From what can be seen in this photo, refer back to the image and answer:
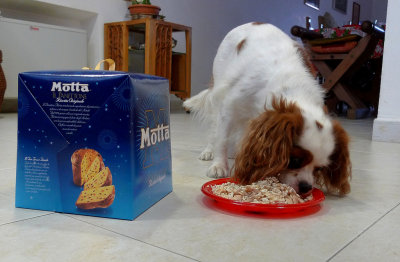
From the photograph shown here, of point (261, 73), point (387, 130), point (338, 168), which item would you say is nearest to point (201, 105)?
point (261, 73)

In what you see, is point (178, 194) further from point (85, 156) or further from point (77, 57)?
point (77, 57)

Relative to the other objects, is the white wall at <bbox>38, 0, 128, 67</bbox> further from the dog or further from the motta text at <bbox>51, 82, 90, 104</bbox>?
the motta text at <bbox>51, 82, 90, 104</bbox>

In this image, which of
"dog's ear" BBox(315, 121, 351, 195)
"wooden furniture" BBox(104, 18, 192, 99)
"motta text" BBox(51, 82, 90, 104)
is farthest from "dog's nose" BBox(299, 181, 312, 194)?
"wooden furniture" BBox(104, 18, 192, 99)

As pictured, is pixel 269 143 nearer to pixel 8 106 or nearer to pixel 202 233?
pixel 202 233

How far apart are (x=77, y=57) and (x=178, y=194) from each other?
3696 millimetres

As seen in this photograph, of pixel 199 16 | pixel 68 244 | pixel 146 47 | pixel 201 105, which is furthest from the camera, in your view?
pixel 199 16

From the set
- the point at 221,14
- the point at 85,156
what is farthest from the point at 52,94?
the point at 221,14

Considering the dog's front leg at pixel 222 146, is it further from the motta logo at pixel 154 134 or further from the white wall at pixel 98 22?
the white wall at pixel 98 22

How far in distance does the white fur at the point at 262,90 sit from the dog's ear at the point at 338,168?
0.17 feet

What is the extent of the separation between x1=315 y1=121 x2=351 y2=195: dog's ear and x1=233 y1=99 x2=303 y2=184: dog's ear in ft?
0.56

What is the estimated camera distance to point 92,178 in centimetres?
100

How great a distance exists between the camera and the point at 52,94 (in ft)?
3.25

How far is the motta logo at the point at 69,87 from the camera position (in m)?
0.97

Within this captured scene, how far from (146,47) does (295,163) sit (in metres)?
3.53
